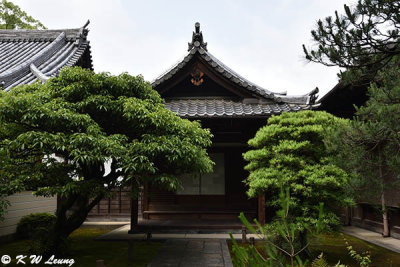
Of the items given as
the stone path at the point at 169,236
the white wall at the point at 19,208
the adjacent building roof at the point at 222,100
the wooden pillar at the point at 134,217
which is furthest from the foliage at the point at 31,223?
the adjacent building roof at the point at 222,100

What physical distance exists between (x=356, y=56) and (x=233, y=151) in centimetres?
867

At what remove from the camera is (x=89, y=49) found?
17.3 meters

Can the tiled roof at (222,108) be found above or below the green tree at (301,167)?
above

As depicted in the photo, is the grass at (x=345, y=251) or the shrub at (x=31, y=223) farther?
the shrub at (x=31, y=223)

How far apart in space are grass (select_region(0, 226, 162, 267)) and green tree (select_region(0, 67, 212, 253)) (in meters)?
0.89

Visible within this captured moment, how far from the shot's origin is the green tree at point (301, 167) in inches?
271

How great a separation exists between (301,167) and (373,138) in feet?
8.56

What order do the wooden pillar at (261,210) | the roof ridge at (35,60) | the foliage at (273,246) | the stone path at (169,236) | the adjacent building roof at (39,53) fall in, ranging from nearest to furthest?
the foliage at (273,246) < the stone path at (169,236) < the wooden pillar at (261,210) < the roof ridge at (35,60) < the adjacent building roof at (39,53)

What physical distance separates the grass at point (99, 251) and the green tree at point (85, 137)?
89cm

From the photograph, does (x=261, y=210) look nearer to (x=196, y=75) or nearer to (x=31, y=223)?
(x=196, y=75)

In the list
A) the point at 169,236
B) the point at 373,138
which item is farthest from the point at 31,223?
the point at 373,138

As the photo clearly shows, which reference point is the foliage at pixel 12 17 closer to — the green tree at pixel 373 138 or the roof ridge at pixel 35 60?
the roof ridge at pixel 35 60

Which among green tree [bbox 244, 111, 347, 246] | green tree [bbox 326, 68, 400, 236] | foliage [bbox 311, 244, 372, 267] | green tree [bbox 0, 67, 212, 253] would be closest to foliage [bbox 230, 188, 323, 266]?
foliage [bbox 311, 244, 372, 267]

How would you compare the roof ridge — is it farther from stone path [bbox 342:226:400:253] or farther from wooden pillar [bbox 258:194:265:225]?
stone path [bbox 342:226:400:253]
